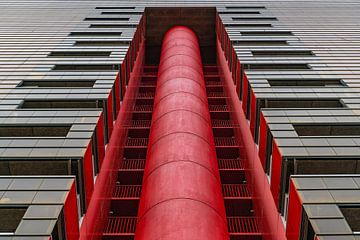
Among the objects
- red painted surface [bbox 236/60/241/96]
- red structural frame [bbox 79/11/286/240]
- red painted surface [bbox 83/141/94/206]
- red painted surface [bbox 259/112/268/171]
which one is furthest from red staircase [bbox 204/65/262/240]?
red painted surface [bbox 83/141/94/206]

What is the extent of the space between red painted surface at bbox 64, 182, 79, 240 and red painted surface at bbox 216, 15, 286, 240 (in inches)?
288

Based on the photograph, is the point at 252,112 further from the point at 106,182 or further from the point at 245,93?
the point at 106,182

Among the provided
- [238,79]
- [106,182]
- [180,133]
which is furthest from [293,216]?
[238,79]

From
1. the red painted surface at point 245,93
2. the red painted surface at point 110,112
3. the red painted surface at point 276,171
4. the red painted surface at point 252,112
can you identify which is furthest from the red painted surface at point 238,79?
the red painted surface at point 276,171

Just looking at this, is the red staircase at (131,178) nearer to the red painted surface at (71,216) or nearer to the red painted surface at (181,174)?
the red painted surface at (181,174)

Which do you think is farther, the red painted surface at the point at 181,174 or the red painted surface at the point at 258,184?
the red painted surface at the point at 258,184

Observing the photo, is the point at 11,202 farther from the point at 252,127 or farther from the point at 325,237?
the point at 252,127

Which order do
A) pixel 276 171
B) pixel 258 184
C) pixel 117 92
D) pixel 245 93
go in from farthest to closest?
pixel 117 92, pixel 245 93, pixel 258 184, pixel 276 171

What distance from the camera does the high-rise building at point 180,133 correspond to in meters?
13.3

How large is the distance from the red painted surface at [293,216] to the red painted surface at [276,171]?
1.47 m

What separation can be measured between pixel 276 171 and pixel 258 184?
14.2 ft

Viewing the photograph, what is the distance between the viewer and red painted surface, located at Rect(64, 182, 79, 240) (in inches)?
495

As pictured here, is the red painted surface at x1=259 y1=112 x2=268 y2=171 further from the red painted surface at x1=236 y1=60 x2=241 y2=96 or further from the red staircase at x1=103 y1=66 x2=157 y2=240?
the red painted surface at x1=236 y1=60 x2=241 y2=96

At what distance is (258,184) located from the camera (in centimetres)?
1969
